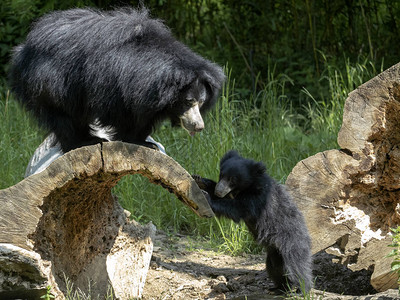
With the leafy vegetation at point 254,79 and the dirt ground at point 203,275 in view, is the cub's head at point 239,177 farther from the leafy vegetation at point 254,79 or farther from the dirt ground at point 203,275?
the leafy vegetation at point 254,79

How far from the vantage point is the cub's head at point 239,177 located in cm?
421

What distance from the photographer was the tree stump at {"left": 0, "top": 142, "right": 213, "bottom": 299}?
10.7ft

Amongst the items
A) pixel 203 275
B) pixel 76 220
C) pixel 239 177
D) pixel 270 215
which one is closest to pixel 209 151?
pixel 203 275

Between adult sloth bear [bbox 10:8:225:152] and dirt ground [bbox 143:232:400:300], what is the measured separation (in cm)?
103

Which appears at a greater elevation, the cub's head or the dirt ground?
the cub's head

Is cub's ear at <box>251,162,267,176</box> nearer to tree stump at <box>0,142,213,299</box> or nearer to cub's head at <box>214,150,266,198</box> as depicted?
cub's head at <box>214,150,266,198</box>

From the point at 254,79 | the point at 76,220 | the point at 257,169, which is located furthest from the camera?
the point at 254,79

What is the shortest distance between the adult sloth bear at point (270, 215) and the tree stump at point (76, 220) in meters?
0.75

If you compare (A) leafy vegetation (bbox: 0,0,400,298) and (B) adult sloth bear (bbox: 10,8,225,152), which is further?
(A) leafy vegetation (bbox: 0,0,400,298)

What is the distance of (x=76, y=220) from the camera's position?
394 cm

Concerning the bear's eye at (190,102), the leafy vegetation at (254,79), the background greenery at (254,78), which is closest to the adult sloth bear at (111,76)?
the bear's eye at (190,102)

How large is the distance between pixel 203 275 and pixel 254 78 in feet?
16.4

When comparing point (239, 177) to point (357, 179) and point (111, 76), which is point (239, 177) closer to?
point (357, 179)

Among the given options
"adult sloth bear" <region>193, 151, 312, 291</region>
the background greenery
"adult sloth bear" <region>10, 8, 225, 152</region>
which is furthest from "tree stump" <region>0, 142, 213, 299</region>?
the background greenery
